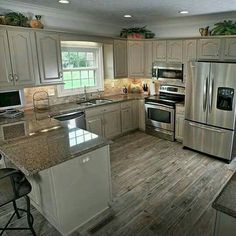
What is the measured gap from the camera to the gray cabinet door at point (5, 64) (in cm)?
330

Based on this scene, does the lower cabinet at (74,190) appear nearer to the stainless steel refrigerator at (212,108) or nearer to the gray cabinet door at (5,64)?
the gray cabinet door at (5,64)

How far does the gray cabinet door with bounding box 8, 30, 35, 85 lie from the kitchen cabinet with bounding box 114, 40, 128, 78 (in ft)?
6.56

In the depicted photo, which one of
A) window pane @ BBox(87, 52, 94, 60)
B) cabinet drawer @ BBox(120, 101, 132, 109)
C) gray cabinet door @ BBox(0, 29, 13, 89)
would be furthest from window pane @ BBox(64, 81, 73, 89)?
gray cabinet door @ BBox(0, 29, 13, 89)

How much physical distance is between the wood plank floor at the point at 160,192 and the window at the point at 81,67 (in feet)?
5.19

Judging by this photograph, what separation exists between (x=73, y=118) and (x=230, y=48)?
3.15m

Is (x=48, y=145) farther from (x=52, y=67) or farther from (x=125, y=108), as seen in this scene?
(x=125, y=108)

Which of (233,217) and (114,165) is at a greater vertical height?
(233,217)

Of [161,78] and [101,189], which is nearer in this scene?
[101,189]

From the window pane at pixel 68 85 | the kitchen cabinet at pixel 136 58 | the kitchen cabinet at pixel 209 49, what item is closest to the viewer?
the kitchen cabinet at pixel 209 49

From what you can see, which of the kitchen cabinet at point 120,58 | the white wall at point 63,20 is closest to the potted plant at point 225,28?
the kitchen cabinet at point 120,58

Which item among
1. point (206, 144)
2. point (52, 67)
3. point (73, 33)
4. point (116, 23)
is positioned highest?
point (116, 23)

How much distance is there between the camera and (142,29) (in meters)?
5.14

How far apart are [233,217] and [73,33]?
153 inches

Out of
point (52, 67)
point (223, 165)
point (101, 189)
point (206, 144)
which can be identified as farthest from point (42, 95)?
point (223, 165)
